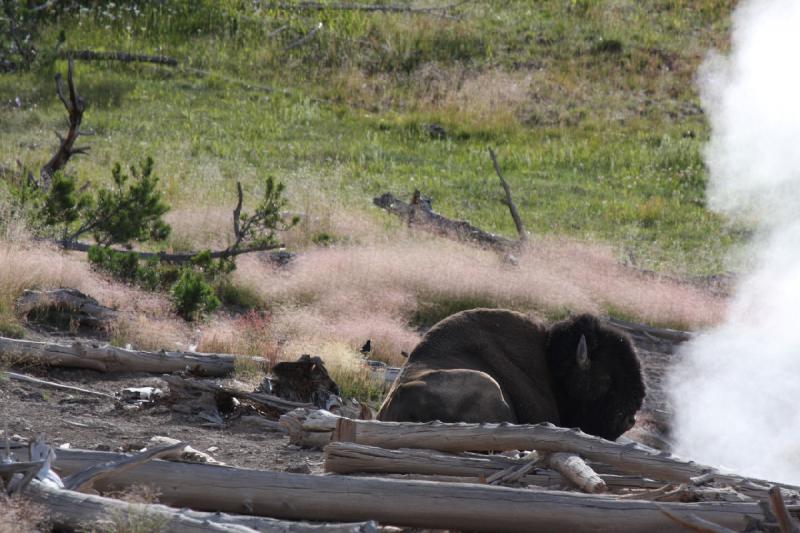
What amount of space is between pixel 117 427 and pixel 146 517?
11.9 ft

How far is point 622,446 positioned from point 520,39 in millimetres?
28804

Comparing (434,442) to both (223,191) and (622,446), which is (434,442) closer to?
(622,446)

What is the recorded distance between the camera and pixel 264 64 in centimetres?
3172

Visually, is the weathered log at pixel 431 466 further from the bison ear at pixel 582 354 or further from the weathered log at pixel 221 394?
the weathered log at pixel 221 394

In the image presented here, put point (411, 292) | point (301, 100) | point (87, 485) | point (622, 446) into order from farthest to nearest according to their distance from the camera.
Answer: point (301, 100), point (411, 292), point (622, 446), point (87, 485)

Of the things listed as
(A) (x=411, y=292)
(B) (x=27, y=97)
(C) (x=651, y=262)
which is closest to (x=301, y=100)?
(B) (x=27, y=97)

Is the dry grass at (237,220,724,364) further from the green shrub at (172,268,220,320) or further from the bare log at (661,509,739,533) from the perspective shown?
the bare log at (661,509,739,533)

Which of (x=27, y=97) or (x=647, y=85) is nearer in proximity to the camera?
(x=27, y=97)

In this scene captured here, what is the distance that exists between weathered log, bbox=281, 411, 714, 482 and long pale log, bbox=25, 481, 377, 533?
1671mm

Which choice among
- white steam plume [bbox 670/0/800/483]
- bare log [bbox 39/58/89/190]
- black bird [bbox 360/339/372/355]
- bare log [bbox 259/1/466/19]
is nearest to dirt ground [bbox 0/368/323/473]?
black bird [bbox 360/339/372/355]

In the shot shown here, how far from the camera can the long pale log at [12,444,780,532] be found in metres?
5.66

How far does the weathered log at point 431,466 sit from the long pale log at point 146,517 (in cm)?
124

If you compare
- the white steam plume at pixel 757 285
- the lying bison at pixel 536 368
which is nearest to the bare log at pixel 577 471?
the lying bison at pixel 536 368

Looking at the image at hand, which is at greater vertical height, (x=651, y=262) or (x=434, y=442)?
(x=651, y=262)
